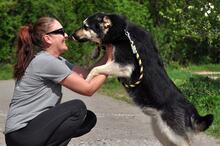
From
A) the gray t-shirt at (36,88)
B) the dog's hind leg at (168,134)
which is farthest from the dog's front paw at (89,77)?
the dog's hind leg at (168,134)

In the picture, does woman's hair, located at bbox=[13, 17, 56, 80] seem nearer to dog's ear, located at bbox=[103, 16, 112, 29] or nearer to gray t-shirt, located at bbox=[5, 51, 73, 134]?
gray t-shirt, located at bbox=[5, 51, 73, 134]

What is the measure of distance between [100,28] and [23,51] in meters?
1.00

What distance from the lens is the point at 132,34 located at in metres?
5.33

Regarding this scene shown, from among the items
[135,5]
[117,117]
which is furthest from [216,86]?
[135,5]

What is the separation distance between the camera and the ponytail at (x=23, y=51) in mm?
4867

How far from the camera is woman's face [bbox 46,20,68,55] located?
4.91 meters

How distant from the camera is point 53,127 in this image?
491 cm

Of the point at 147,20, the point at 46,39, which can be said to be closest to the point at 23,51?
the point at 46,39

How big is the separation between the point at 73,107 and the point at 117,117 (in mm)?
4791

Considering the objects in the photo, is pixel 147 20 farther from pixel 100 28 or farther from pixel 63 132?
pixel 63 132

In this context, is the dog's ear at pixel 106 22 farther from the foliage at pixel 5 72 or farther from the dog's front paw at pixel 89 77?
the foliage at pixel 5 72

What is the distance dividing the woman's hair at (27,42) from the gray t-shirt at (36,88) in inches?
2.3

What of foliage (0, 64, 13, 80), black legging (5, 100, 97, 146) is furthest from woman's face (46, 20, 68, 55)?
foliage (0, 64, 13, 80)

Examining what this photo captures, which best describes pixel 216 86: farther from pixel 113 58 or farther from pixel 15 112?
pixel 15 112
